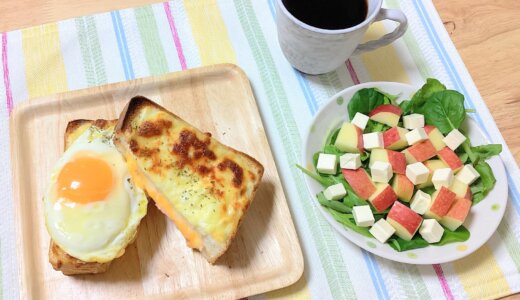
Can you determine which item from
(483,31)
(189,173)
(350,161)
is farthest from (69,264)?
(483,31)

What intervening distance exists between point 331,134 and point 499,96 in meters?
0.73

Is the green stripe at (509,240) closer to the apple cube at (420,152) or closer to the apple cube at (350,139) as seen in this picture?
the apple cube at (420,152)

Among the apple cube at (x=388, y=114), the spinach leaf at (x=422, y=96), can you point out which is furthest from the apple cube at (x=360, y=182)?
the spinach leaf at (x=422, y=96)

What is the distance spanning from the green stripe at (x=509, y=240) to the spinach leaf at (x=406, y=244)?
35 centimetres

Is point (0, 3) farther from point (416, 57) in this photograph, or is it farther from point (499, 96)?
point (499, 96)

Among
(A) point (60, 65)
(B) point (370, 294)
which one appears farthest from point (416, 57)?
(A) point (60, 65)

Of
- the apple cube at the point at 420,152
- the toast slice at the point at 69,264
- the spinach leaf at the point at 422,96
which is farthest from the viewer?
the spinach leaf at the point at 422,96

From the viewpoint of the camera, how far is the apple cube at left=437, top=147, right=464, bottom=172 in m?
1.66

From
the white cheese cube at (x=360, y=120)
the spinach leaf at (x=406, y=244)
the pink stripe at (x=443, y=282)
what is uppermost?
the white cheese cube at (x=360, y=120)

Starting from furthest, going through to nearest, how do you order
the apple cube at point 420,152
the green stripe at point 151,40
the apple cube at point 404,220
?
the green stripe at point 151,40, the apple cube at point 420,152, the apple cube at point 404,220

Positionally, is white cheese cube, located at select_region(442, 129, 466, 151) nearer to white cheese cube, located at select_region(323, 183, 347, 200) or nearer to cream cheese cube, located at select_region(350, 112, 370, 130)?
cream cheese cube, located at select_region(350, 112, 370, 130)

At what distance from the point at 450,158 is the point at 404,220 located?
28 cm

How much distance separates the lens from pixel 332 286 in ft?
5.39

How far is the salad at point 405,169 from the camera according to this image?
5.21ft
